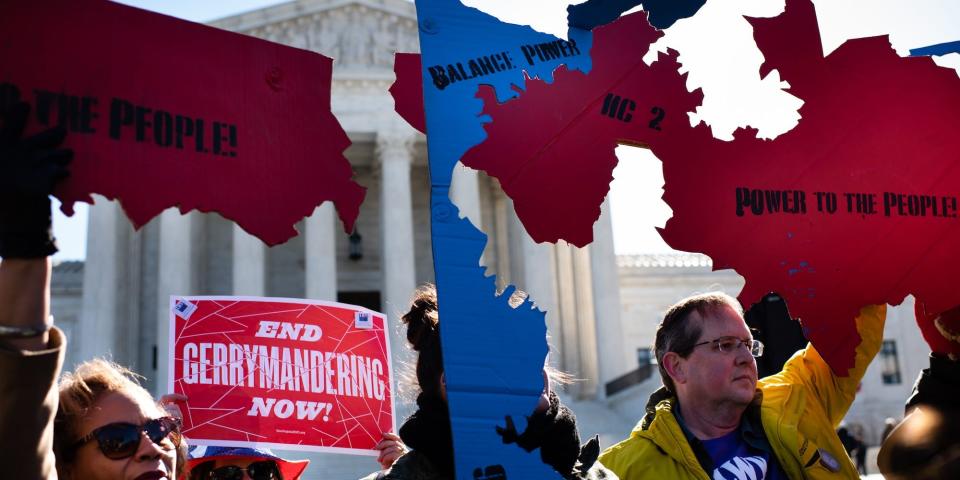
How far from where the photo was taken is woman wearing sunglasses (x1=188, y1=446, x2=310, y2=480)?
4.85 metres

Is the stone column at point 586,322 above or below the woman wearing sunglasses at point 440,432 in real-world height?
above

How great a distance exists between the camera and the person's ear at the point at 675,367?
13.4 ft

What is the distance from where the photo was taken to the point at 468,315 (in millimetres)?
3008

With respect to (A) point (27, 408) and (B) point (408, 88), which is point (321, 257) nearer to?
(B) point (408, 88)

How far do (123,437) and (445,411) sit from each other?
108 cm

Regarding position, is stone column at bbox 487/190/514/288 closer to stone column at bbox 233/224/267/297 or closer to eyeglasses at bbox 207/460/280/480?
stone column at bbox 233/224/267/297

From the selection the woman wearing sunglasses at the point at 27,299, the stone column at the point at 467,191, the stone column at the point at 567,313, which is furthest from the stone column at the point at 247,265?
the woman wearing sunglasses at the point at 27,299

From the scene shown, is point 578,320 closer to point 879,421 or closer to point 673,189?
point 879,421

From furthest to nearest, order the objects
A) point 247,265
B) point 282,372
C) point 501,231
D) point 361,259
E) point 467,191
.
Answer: point 501,231
point 361,259
point 467,191
point 247,265
point 282,372

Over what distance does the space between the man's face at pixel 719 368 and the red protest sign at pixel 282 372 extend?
185cm

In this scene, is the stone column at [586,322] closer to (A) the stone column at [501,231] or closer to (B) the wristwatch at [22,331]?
(A) the stone column at [501,231]

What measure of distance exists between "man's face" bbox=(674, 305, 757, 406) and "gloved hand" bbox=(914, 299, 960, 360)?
959mm

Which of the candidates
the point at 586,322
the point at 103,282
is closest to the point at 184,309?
the point at 103,282

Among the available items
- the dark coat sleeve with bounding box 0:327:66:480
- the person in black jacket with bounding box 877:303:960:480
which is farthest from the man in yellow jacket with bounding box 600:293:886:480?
the dark coat sleeve with bounding box 0:327:66:480
